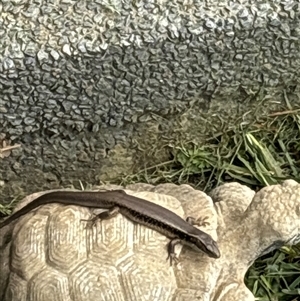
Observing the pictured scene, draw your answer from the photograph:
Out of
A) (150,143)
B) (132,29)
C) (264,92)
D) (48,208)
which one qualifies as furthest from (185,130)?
(48,208)

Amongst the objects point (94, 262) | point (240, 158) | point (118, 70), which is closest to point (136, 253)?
point (94, 262)

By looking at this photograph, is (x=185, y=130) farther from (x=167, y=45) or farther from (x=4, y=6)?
(x=4, y=6)

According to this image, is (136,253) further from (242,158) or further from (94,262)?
(242,158)

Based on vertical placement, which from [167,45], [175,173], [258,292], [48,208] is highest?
[167,45]

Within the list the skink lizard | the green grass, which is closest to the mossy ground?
the green grass

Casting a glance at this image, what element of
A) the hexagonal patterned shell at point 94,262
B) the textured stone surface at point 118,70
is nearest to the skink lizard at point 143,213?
the hexagonal patterned shell at point 94,262

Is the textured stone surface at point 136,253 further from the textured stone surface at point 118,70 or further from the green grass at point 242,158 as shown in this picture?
the green grass at point 242,158
